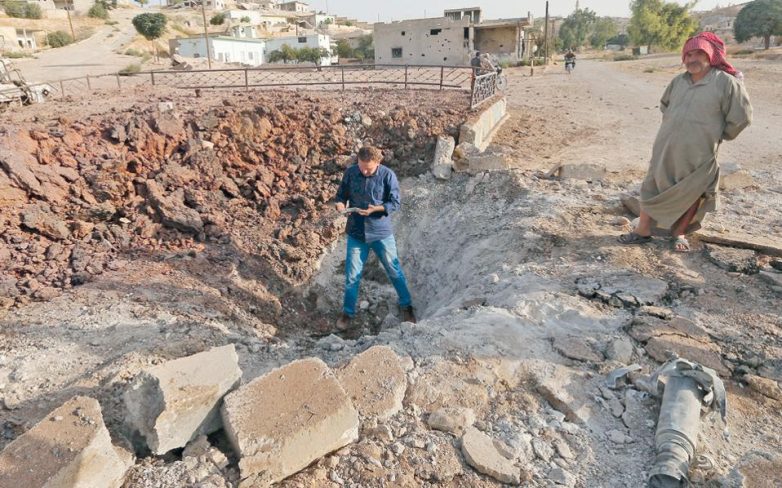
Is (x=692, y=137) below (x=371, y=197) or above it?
above

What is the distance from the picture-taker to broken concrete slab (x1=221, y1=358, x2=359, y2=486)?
2121 millimetres

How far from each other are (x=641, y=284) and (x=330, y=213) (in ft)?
13.9

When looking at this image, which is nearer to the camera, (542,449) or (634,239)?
(542,449)

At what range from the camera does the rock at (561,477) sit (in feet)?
7.19

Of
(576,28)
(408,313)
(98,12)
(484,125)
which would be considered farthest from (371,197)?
(576,28)

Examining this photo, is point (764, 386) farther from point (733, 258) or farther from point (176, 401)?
point (176, 401)

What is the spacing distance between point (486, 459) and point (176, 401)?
152cm

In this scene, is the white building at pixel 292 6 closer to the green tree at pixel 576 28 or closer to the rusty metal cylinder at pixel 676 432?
the green tree at pixel 576 28

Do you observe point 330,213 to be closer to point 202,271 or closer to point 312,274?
point 312,274

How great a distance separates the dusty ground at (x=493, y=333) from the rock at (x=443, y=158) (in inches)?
30.2

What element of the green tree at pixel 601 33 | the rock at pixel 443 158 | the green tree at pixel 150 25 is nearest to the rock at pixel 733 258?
the rock at pixel 443 158

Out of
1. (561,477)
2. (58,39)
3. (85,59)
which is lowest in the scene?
(561,477)

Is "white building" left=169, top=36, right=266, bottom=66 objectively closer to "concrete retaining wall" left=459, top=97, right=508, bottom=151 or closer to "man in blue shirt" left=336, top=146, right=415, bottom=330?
"concrete retaining wall" left=459, top=97, right=508, bottom=151

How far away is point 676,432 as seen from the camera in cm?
225
